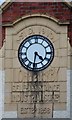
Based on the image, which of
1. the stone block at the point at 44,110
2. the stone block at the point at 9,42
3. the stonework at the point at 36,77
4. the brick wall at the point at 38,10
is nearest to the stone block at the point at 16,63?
the stonework at the point at 36,77

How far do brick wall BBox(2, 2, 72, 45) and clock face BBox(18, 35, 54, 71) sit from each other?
50cm

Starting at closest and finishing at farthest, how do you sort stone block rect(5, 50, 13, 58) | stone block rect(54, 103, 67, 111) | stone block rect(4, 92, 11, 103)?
stone block rect(54, 103, 67, 111) → stone block rect(4, 92, 11, 103) → stone block rect(5, 50, 13, 58)

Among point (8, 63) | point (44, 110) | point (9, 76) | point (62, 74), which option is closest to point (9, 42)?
point (8, 63)

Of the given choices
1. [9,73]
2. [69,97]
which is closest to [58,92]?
[69,97]

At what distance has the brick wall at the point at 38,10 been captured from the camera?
1202 centimetres

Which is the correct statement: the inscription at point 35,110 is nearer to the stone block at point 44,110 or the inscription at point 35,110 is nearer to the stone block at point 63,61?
the stone block at point 44,110

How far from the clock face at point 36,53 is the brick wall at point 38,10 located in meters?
0.50

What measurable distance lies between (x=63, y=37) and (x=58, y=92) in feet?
3.78

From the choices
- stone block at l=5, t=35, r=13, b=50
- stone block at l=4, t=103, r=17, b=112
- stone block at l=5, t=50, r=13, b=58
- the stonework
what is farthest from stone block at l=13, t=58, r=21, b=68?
stone block at l=4, t=103, r=17, b=112

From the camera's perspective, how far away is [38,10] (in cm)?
1205

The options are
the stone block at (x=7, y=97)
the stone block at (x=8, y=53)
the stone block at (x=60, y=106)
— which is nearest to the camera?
the stone block at (x=60, y=106)

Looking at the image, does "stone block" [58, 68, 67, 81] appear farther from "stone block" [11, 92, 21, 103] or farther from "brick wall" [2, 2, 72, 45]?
"stone block" [11, 92, 21, 103]

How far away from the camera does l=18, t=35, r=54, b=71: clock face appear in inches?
468

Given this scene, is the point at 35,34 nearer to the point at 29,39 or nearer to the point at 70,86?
the point at 29,39
